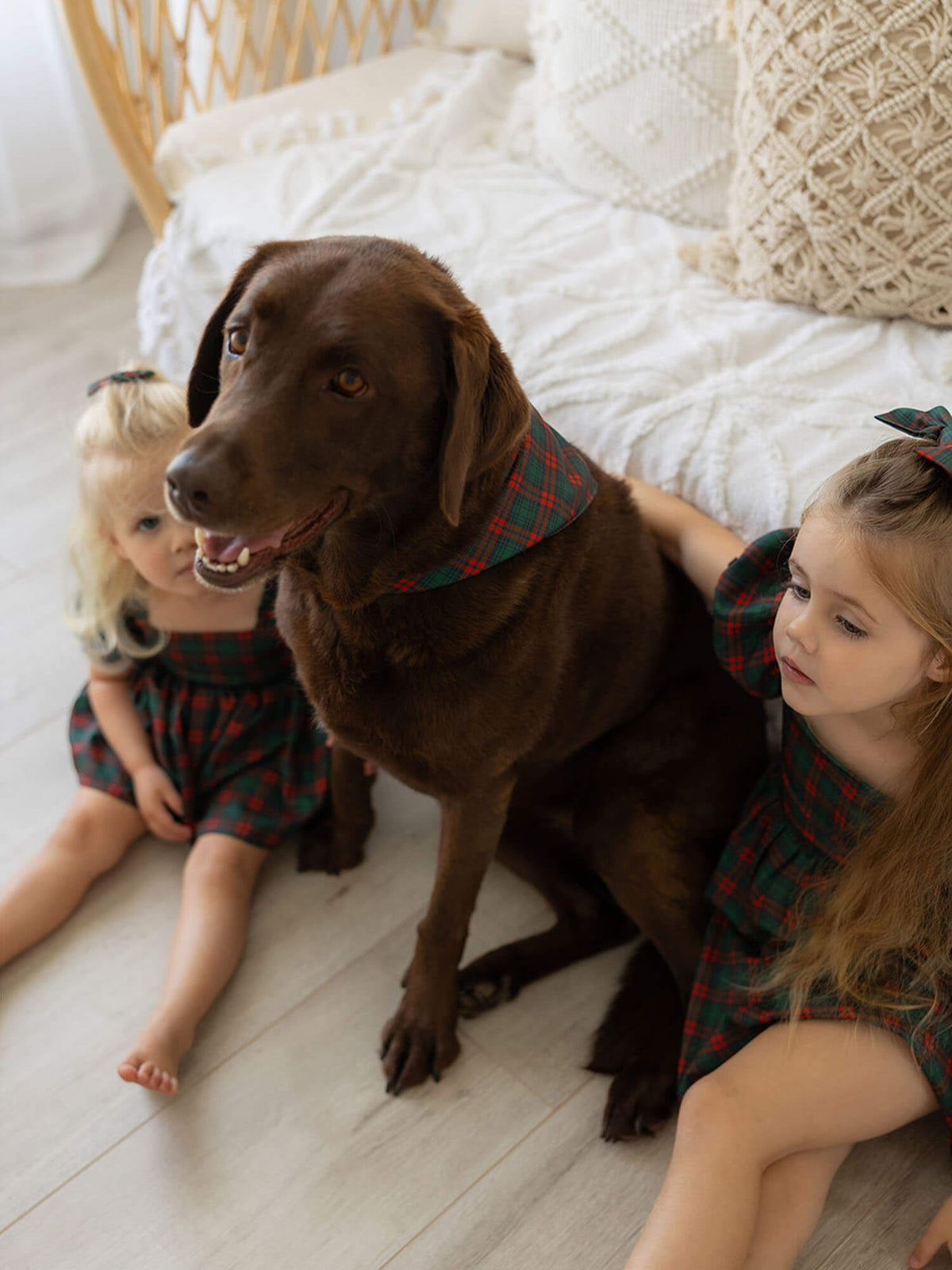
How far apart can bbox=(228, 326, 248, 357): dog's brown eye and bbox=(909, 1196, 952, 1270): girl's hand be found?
3.64 feet

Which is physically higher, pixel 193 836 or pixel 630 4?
pixel 630 4

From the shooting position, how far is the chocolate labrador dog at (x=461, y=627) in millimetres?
962

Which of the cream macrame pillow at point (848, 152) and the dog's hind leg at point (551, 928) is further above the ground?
the cream macrame pillow at point (848, 152)

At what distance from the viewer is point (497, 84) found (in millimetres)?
2131

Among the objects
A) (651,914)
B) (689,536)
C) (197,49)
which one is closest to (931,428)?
(689,536)

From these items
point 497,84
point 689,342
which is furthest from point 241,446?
point 497,84

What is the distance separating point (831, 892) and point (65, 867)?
1.01 m

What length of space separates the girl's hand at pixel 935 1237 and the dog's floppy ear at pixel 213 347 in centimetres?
116

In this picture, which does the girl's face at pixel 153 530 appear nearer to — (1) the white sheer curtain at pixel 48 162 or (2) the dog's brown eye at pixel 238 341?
(2) the dog's brown eye at pixel 238 341

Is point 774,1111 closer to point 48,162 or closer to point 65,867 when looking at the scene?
point 65,867

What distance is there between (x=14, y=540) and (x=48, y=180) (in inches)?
50.9

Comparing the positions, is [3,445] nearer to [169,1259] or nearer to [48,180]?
[48,180]

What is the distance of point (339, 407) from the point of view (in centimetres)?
96

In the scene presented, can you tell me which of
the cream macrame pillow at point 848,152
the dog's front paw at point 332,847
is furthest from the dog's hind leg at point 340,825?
the cream macrame pillow at point 848,152
